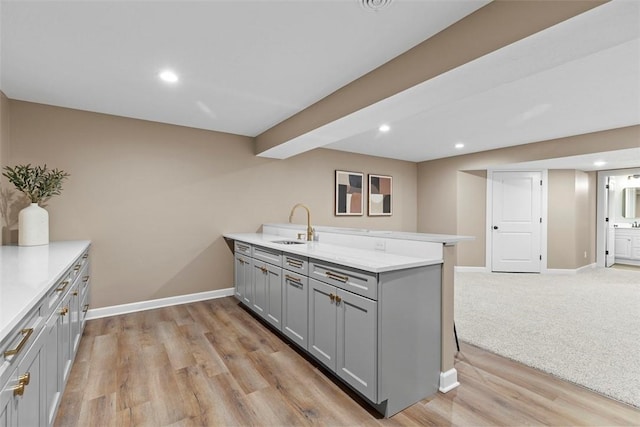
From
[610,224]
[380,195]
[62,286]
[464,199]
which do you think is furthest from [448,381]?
[610,224]

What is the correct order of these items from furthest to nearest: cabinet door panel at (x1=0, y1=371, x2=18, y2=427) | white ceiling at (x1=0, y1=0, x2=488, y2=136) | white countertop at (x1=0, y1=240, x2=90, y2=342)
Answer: white ceiling at (x1=0, y1=0, x2=488, y2=136) → white countertop at (x1=0, y1=240, x2=90, y2=342) → cabinet door panel at (x1=0, y1=371, x2=18, y2=427)

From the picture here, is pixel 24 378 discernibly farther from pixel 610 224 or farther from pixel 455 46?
pixel 610 224

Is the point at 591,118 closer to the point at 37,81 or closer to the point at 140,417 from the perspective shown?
the point at 140,417

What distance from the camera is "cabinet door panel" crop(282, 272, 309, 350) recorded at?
247cm

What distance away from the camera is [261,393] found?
2080 mm

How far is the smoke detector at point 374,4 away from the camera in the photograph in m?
1.67

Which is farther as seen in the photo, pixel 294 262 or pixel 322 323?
pixel 294 262

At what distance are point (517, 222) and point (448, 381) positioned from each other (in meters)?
5.08

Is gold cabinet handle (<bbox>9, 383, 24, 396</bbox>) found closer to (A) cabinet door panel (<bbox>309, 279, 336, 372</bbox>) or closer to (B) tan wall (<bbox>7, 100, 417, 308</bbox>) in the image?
(A) cabinet door panel (<bbox>309, 279, 336, 372</bbox>)

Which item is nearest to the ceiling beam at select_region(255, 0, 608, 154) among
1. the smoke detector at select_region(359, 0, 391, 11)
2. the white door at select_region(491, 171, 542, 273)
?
the smoke detector at select_region(359, 0, 391, 11)

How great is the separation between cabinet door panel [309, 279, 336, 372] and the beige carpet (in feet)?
5.10

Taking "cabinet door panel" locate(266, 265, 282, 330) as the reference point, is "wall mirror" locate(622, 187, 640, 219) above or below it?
above

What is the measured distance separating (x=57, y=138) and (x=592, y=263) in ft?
31.4

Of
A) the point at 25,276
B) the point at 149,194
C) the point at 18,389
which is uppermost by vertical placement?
the point at 149,194
